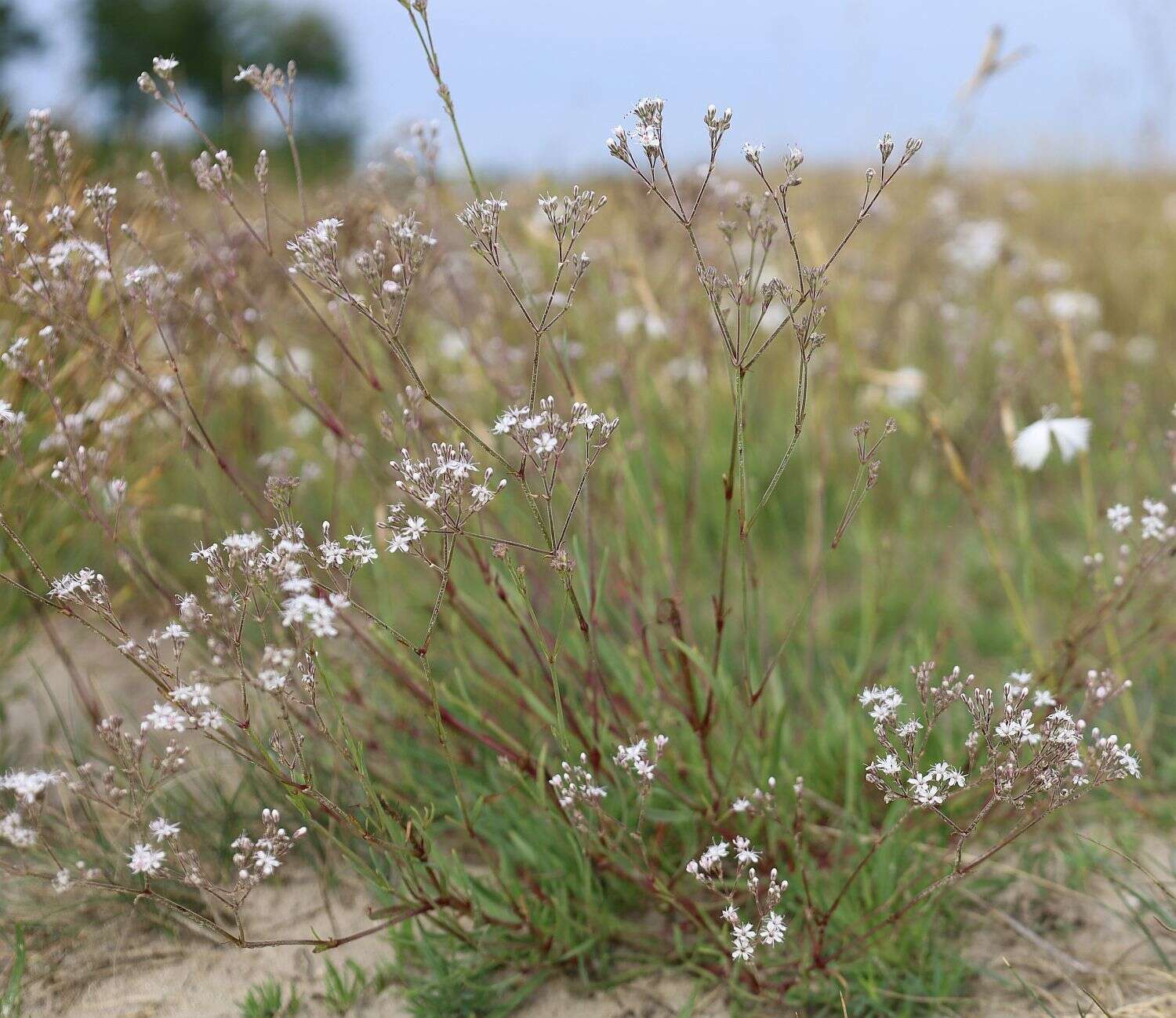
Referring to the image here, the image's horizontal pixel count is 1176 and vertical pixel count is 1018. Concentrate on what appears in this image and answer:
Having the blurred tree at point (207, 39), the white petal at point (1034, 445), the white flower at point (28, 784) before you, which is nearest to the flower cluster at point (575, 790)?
the white flower at point (28, 784)

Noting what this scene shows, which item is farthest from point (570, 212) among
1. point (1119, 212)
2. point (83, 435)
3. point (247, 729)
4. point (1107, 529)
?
point (1119, 212)

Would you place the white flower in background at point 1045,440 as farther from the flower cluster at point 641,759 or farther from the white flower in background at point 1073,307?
the white flower in background at point 1073,307

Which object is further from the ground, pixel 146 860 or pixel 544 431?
pixel 544 431

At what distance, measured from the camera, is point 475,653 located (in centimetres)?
311

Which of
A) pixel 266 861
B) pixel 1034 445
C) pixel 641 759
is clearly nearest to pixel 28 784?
pixel 266 861

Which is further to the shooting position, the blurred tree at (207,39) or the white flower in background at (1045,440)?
the blurred tree at (207,39)

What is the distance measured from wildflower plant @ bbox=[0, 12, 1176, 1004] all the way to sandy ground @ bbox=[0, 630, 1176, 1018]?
8 cm

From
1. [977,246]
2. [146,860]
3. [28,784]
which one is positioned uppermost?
[977,246]

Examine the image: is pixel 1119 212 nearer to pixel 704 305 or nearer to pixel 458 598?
pixel 704 305

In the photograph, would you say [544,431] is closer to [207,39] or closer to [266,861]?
[266,861]

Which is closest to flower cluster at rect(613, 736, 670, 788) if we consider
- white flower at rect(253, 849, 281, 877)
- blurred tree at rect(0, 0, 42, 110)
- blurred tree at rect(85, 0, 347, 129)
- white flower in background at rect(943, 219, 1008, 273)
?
white flower at rect(253, 849, 281, 877)

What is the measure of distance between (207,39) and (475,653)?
4106 cm

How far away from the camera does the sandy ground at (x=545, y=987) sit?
88.4 inches

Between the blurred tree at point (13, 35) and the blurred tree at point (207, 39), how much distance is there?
6325mm
